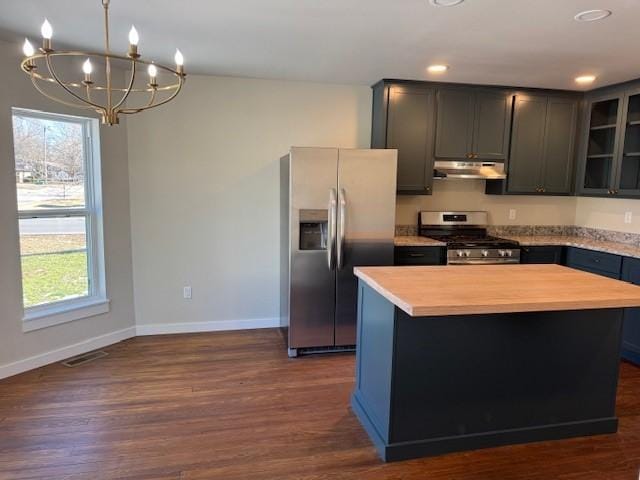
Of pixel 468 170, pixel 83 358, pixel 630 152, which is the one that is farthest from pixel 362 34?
pixel 83 358

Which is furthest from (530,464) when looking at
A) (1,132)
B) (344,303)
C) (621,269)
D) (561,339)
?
(1,132)

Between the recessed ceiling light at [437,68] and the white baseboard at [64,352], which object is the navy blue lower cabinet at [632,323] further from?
the white baseboard at [64,352]

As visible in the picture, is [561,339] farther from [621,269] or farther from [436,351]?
[621,269]

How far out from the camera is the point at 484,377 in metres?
2.45

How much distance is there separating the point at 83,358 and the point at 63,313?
16.0 inches

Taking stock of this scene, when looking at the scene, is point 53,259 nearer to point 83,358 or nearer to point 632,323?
point 83,358

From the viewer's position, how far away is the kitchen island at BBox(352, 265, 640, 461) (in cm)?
231

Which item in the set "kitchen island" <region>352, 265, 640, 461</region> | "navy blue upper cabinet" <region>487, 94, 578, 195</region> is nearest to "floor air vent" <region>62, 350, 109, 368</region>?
"kitchen island" <region>352, 265, 640, 461</region>

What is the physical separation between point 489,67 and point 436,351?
99.9 inches

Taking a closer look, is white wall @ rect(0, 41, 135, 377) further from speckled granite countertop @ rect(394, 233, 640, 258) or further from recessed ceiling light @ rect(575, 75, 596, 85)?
recessed ceiling light @ rect(575, 75, 596, 85)

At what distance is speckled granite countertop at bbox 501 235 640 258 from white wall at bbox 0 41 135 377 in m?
3.77

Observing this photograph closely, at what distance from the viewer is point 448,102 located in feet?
13.9

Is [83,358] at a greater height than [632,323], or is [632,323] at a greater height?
[632,323]

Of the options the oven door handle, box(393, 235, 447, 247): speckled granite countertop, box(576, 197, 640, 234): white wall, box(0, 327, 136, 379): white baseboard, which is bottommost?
box(0, 327, 136, 379): white baseboard
